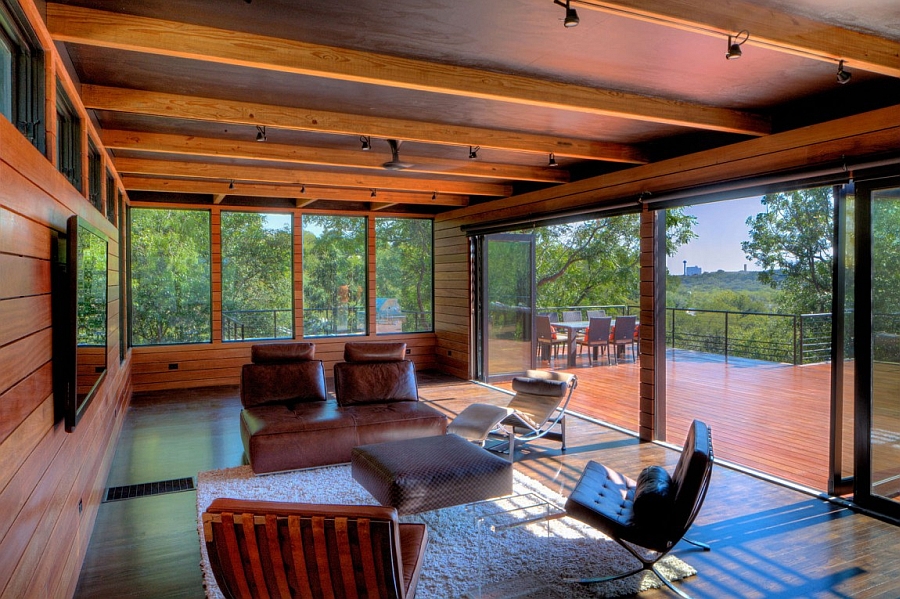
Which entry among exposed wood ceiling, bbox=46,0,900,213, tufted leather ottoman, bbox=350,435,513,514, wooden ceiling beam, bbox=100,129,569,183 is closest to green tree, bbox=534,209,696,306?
wooden ceiling beam, bbox=100,129,569,183

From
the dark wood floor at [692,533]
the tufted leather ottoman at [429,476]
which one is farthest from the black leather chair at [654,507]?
the tufted leather ottoman at [429,476]

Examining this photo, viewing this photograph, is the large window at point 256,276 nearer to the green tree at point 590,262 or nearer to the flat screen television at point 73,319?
the flat screen television at point 73,319

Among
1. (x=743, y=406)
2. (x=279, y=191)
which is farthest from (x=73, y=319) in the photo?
(x=743, y=406)

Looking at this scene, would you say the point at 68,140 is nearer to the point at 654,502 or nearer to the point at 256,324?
the point at 654,502

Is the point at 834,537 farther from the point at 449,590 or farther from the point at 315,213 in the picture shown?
the point at 315,213

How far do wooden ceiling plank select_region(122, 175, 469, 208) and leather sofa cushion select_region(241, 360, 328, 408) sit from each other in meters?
2.88

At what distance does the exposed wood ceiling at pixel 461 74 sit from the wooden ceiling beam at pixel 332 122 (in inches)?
0.4

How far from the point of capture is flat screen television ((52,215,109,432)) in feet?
7.58

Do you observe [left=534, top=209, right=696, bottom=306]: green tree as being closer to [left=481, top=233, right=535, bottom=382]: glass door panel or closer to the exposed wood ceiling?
[left=481, top=233, right=535, bottom=382]: glass door panel

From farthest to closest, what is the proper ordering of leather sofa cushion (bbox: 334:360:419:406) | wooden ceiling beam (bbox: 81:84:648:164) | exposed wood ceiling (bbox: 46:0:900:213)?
leather sofa cushion (bbox: 334:360:419:406), wooden ceiling beam (bbox: 81:84:648:164), exposed wood ceiling (bbox: 46:0:900:213)

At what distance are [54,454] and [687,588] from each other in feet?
9.36

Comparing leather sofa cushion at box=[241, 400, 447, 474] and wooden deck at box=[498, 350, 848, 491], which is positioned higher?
leather sofa cushion at box=[241, 400, 447, 474]

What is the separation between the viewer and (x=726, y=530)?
3.45 meters

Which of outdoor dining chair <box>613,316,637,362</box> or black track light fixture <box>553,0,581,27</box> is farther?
outdoor dining chair <box>613,316,637,362</box>
